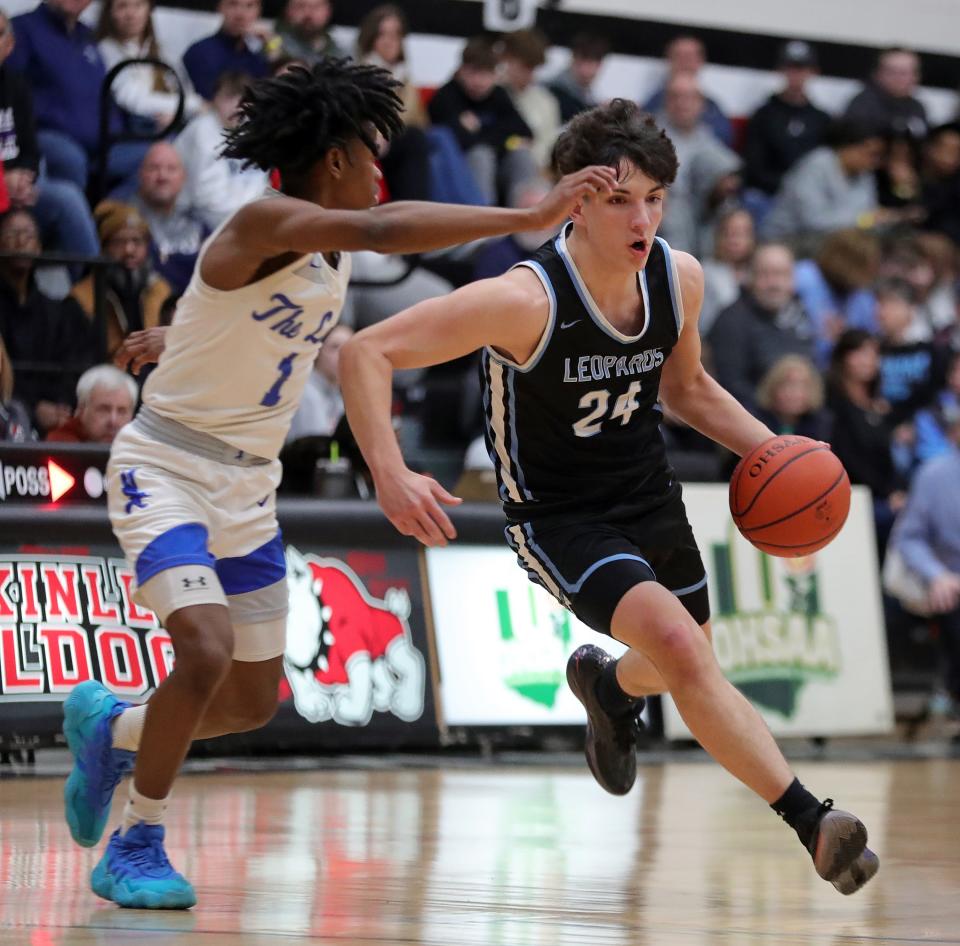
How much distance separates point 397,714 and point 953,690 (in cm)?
362

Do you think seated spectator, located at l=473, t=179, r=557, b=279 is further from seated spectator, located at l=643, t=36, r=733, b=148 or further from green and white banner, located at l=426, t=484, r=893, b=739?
seated spectator, located at l=643, t=36, r=733, b=148

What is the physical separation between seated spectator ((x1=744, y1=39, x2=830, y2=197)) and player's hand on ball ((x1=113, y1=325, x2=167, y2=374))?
905cm

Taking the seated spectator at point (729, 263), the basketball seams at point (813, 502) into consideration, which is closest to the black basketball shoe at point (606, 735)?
the basketball seams at point (813, 502)

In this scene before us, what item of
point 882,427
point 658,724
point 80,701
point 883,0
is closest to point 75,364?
point 658,724

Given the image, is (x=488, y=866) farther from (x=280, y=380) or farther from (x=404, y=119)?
(x=404, y=119)

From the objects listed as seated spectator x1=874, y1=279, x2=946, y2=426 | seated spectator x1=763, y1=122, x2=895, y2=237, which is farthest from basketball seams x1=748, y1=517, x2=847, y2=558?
seated spectator x1=763, y1=122, x2=895, y2=237

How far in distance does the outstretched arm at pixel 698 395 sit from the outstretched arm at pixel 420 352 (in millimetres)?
510

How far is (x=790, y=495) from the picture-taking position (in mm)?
5129

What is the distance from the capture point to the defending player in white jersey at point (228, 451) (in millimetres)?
4438

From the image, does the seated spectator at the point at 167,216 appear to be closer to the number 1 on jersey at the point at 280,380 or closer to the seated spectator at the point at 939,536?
the seated spectator at the point at 939,536

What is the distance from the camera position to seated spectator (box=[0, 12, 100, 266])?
8969 millimetres

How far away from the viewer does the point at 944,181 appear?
14219mm

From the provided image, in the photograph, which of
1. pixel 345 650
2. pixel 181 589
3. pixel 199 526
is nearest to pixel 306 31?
pixel 345 650

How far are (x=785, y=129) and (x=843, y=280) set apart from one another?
1.53m
